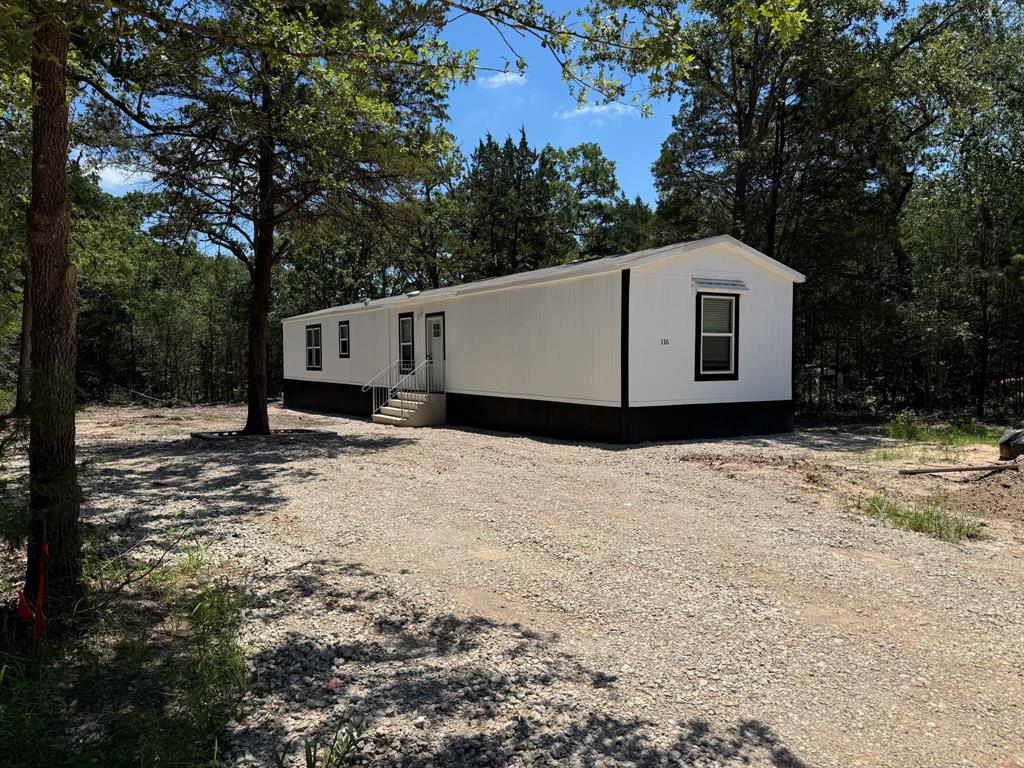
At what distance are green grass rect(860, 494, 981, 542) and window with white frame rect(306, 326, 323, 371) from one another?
17.1 m

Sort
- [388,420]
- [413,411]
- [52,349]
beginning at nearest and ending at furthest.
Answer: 1. [52,349]
2. [413,411]
3. [388,420]

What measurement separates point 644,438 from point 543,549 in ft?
21.1

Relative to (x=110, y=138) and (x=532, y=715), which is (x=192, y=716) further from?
(x=110, y=138)

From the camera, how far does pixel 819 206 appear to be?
16672 millimetres

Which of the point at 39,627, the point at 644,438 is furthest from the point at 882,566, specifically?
the point at 644,438

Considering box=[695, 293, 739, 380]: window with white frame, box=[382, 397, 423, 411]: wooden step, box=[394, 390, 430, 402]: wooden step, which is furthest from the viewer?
box=[394, 390, 430, 402]: wooden step

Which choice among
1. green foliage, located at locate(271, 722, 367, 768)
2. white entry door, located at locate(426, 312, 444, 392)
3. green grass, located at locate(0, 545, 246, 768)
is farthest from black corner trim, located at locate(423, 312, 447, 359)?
green foliage, located at locate(271, 722, 367, 768)

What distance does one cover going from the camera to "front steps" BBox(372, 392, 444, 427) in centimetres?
1452

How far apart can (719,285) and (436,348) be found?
21.9 ft

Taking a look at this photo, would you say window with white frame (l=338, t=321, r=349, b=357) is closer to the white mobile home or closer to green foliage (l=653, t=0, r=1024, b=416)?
the white mobile home

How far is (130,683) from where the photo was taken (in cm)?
278

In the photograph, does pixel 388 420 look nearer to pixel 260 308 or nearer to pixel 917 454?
pixel 260 308

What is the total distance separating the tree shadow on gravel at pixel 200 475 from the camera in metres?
5.58

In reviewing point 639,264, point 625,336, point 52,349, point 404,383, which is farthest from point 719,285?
point 52,349
